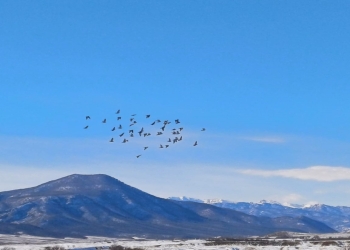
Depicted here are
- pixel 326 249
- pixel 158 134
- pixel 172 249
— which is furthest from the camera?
pixel 172 249

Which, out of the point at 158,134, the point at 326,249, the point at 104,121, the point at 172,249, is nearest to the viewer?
the point at 104,121

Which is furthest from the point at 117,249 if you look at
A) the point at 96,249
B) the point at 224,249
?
the point at 224,249

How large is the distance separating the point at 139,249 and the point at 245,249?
18941 millimetres

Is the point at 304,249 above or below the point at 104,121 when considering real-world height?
below

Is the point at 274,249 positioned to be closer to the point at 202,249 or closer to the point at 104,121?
the point at 202,249

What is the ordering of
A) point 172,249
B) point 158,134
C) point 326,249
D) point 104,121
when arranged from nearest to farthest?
point 104,121, point 158,134, point 326,249, point 172,249

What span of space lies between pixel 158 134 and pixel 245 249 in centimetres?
2500

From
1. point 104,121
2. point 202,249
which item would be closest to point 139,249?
point 202,249

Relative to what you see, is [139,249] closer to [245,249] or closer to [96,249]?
[96,249]

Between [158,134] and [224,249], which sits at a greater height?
[158,134]

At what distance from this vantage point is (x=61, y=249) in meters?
100

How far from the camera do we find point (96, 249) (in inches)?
3784

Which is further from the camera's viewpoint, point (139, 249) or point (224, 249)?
point (139, 249)

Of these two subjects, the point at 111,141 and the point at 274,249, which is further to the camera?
the point at 274,249
